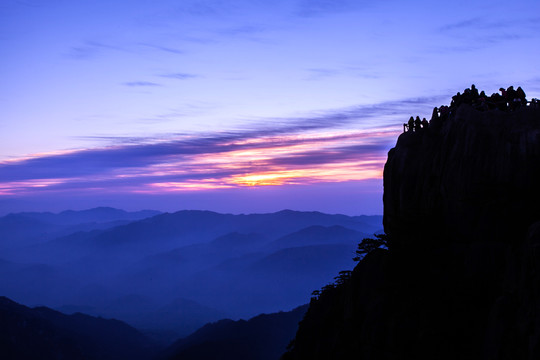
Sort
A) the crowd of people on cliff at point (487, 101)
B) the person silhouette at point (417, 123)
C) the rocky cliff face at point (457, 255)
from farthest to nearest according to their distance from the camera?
1. the person silhouette at point (417, 123)
2. the crowd of people on cliff at point (487, 101)
3. the rocky cliff face at point (457, 255)

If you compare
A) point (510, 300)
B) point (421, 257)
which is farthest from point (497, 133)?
point (510, 300)

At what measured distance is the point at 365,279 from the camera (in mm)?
48750

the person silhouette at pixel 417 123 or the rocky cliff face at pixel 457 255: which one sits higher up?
the person silhouette at pixel 417 123

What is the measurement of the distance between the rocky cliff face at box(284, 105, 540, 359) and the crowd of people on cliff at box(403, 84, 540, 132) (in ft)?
4.71

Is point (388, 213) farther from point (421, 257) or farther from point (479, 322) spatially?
point (479, 322)

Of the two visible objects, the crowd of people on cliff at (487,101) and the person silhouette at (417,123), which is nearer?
the crowd of people on cliff at (487,101)

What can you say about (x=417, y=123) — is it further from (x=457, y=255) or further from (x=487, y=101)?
(x=457, y=255)

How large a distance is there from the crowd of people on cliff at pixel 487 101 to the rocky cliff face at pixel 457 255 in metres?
1.44

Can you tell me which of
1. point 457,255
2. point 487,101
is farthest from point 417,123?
point 457,255

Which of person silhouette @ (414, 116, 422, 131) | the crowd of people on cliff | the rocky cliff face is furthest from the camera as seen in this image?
person silhouette @ (414, 116, 422, 131)

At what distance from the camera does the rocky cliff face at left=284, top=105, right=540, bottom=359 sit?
32.3 m

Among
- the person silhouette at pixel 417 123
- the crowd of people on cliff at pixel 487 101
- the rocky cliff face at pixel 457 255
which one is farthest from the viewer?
the person silhouette at pixel 417 123

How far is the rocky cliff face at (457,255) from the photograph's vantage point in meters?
32.3

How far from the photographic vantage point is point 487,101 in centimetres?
4466
